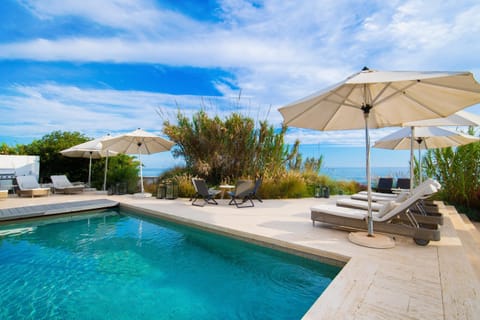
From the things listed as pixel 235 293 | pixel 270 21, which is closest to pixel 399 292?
pixel 235 293

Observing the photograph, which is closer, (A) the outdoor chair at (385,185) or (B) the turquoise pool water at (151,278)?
(B) the turquoise pool water at (151,278)

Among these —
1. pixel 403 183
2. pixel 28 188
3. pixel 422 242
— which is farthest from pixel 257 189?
pixel 28 188

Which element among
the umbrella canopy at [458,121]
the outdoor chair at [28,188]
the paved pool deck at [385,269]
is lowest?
the paved pool deck at [385,269]

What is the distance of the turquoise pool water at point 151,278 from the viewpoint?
2.34m

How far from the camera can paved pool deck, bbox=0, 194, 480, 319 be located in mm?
1884

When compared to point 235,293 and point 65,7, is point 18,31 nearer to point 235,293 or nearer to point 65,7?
point 65,7

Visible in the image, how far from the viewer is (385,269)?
2.64 metres

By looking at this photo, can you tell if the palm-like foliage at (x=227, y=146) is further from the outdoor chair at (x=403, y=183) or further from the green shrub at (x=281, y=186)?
the outdoor chair at (x=403, y=183)

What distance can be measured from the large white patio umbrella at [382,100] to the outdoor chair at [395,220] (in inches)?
9.7

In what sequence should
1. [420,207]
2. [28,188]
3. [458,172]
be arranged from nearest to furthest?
[420,207] → [458,172] → [28,188]

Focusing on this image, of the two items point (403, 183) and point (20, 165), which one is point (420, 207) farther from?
point (20, 165)

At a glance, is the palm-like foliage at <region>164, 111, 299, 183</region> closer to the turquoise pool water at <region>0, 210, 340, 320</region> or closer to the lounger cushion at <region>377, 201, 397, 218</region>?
the turquoise pool water at <region>0, 210, 340, 320</region>

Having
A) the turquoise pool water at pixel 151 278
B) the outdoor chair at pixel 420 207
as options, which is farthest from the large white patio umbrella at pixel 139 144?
the outdoor chair at pixel 420 207

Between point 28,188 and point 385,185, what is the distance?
1354 cm
